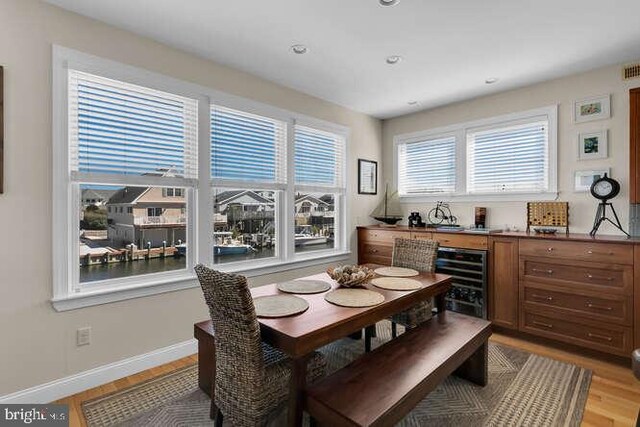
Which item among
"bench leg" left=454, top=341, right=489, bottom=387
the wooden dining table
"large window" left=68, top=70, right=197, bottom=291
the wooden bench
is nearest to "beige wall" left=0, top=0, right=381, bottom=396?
"large window" left=68, top=70, right=197, bottom=291

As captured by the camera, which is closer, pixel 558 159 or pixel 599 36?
pixel 599 36

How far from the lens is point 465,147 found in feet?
13.1

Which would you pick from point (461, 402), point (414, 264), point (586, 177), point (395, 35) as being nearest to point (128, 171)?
point (395, 35)

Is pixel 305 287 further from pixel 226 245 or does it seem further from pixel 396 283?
pixel 226 245

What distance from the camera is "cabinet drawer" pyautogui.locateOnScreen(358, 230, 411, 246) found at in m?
3.96

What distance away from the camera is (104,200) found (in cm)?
246

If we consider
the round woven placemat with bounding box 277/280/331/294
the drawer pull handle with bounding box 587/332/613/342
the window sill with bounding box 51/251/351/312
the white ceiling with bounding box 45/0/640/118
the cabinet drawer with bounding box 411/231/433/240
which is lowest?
the drawer pull handle with bounding box 587/332/613/342

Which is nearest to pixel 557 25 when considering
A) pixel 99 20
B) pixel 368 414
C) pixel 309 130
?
pixel 309 130

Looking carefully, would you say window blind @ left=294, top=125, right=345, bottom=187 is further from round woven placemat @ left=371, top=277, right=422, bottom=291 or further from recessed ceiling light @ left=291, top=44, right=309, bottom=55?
round woven placemat @ left=371, top=277, right=422, bottom=291

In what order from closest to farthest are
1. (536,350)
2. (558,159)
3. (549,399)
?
Result: (549,399) → (536,350) → (558,159)

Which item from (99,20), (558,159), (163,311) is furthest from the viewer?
(558,159)

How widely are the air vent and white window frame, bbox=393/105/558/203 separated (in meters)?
0.54

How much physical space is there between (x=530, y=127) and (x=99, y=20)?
13.5 ft

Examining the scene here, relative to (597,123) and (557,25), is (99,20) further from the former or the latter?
(597,123)
